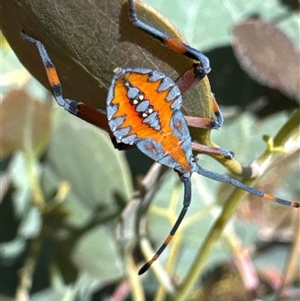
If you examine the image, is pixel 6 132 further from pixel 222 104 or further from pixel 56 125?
pixel 222 104

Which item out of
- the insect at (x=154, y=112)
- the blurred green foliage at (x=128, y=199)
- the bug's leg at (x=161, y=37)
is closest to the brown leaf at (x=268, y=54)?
the blurred green foliage at (x=128, y=199)

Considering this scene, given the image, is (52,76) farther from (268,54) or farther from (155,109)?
(268,54)

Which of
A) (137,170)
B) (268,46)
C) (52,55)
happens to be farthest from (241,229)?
(52,55)

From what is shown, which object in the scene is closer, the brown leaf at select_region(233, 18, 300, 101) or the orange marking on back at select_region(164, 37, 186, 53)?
the orange marking on back at select_region(164, 37, 186, 53)

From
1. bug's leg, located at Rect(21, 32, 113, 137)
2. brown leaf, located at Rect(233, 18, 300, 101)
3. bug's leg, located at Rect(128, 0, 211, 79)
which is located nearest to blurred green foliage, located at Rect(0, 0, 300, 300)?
brown leaf, located at Rect(233, 18, 300, 101)

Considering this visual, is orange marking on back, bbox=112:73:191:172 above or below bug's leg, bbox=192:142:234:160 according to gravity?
above

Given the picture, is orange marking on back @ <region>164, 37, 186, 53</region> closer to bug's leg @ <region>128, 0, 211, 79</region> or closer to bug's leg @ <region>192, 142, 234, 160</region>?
bug's leg @ <region>128, 0, 211, 79</region>

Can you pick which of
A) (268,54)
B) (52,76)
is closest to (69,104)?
Result: (52,76)
